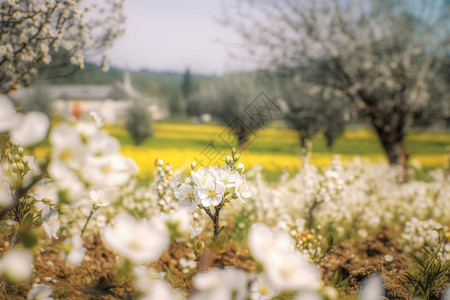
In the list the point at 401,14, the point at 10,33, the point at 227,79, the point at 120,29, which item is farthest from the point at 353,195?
the point at 227,79

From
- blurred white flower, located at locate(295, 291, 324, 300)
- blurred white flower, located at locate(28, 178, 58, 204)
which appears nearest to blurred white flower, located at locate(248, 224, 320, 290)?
blurred white flower, located at locate(295, 291, 324, 300)

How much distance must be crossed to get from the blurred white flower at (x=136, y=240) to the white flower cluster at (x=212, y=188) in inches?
15.6

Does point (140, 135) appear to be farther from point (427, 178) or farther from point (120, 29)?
point (120, 29)

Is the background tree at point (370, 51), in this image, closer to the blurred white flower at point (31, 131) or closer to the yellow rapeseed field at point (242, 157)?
the yellow rapeseed field at point (242, 157)

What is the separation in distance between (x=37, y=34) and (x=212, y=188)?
2.01m

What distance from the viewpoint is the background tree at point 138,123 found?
19969 mm

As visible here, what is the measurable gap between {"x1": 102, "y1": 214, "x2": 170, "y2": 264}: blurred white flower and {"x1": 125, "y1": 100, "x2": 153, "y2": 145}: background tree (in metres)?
20.0

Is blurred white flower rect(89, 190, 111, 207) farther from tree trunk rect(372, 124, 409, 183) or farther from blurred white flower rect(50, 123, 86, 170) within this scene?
tree trunk rect(372, 124, 409, 183)

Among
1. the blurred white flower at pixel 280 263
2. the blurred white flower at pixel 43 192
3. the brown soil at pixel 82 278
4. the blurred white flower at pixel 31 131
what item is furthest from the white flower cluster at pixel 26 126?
→ the brown soil at pixel 82 278

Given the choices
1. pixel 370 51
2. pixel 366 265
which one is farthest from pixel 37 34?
pixel 370 51

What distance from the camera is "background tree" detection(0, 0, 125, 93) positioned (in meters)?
2.19

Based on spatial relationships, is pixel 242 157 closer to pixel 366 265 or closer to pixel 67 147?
pixel 366 265

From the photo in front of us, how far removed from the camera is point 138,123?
2002 centimetres

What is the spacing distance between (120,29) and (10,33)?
3.16ft
